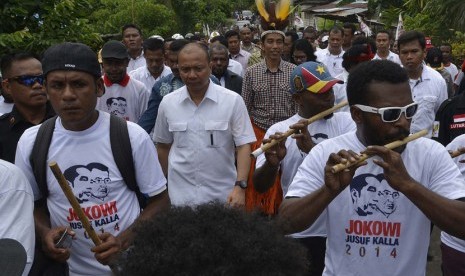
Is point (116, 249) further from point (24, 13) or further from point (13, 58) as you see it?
point (24, 13)

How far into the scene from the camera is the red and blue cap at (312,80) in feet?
15.9

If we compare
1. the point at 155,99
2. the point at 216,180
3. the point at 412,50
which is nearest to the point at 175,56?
the point at 155,99

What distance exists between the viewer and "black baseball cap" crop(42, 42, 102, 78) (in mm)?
3494

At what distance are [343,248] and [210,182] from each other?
230 cm

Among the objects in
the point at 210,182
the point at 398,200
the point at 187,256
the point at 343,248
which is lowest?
the point at 210,182

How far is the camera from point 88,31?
22.6 ft

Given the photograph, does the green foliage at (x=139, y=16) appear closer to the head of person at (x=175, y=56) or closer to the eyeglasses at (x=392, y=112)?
the head of person at (x=175, y=56)

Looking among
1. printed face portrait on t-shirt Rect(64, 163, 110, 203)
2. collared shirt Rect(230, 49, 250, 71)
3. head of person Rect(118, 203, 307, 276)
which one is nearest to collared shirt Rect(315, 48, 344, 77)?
collared shirt Rect(230, 49, 250, 71)

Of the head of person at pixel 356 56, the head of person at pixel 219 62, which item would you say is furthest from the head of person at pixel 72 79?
the head of person at pixel 219 62

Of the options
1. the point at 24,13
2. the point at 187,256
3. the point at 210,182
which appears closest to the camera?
the point at 187,256

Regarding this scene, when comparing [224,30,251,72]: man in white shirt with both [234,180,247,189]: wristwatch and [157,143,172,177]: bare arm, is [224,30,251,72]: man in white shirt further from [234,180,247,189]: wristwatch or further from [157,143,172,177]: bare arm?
[234,180,247,189]: wristwatch

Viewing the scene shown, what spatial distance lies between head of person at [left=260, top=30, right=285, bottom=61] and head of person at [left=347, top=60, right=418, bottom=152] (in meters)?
4.41

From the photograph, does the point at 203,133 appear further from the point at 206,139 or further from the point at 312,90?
the point at 312,90

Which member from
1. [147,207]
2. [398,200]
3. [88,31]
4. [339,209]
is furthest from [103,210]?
[88,31]
